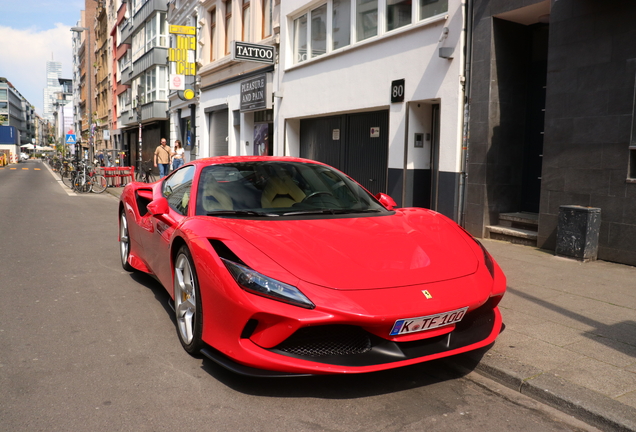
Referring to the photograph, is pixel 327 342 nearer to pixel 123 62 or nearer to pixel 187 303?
pixel 187 303

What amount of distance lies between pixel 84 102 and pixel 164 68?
186ft

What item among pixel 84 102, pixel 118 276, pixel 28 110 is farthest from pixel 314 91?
pixel 28 110

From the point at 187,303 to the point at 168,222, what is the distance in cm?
98

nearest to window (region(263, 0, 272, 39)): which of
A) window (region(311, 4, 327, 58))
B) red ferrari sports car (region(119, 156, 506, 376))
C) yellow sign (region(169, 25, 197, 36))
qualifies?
window (region(311, 4, 327, 58))

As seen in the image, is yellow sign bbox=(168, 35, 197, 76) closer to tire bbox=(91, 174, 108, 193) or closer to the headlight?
tire bbox=(91, 174, 108, 193)

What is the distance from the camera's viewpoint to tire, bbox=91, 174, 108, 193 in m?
20.7

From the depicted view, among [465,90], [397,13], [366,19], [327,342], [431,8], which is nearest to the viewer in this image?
[327,342]

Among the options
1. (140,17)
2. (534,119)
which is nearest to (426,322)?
(534,119)

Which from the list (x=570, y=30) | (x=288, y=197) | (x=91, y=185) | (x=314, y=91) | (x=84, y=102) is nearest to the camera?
(x=288, y=197)

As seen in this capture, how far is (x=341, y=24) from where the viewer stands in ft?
46.8

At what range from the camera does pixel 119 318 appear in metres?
4.80

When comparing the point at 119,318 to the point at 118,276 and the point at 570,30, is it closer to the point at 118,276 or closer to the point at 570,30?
the point at 118,276

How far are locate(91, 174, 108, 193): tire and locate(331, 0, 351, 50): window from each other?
10937 millimetres

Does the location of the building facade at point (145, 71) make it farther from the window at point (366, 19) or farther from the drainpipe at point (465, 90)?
the drainpipe at point (465, 90)
